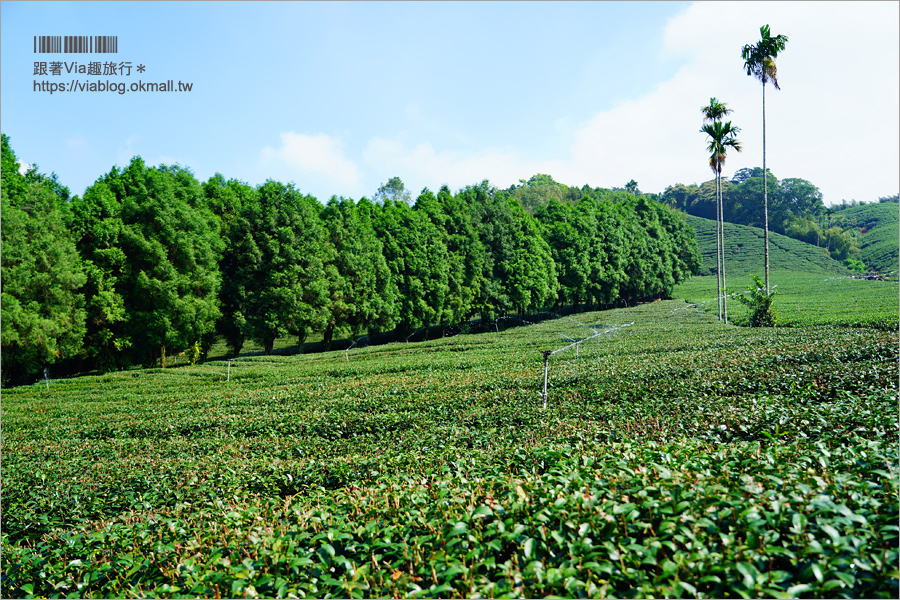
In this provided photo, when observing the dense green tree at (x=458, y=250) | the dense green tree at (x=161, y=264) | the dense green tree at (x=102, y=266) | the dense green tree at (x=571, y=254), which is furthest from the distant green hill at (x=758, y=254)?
the dense green tree at (x=102, y=266)

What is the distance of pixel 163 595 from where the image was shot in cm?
342

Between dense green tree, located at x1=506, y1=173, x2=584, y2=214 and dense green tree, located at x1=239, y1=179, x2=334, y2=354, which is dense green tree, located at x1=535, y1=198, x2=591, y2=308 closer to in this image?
dense green tree, located at x1=506, y1=173, x2=584, y2=214

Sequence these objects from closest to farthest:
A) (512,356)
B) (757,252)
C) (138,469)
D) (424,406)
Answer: (138,469)
(424,406)
(512,356)
(757,252)

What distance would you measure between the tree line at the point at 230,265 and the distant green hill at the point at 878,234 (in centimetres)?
6069

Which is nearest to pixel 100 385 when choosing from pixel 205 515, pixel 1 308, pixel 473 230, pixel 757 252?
pixel 1 308

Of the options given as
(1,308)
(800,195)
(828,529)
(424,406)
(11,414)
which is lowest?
(11,414)

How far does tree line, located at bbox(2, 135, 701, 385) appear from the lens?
910 inches

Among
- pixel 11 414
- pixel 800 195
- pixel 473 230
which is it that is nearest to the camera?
pixel 11 414

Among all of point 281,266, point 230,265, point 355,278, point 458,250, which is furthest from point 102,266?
point 458,250

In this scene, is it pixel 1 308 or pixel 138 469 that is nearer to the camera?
pixel 138 469

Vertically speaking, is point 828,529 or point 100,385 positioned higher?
point 828,529

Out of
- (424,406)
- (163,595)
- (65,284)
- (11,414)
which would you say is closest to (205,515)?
(163,595)

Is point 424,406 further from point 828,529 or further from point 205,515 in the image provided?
point 828,529

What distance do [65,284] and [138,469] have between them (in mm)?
19725
